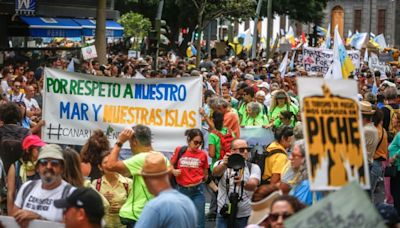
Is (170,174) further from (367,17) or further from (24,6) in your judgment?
(367,17)

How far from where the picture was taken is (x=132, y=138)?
29.8 ft

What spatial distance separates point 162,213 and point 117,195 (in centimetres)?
271

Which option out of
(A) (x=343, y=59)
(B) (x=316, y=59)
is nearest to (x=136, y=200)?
(A) (x=343, y=59)

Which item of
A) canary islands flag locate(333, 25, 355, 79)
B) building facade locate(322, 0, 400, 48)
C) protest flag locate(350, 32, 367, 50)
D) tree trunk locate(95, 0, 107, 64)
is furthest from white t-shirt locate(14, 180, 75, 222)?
building facade locate(322, 0, 400, 48)

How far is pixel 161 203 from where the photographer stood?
6.98 m

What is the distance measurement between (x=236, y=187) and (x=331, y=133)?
444 centimetres

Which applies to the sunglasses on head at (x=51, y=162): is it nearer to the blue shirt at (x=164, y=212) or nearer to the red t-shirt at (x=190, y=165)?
the blue shirt at (x=164, y=212)

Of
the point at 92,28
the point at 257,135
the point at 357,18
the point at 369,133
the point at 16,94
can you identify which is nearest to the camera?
the point at 369,133

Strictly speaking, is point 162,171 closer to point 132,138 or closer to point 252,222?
point 252,222

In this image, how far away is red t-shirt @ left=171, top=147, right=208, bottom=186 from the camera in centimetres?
1102

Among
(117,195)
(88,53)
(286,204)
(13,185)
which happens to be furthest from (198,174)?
(88,53)

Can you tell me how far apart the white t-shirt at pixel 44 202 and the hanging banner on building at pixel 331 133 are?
194cm

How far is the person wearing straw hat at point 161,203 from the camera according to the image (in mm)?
6984

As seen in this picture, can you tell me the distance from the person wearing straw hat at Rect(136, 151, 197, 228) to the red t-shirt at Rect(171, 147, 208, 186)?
388cm
